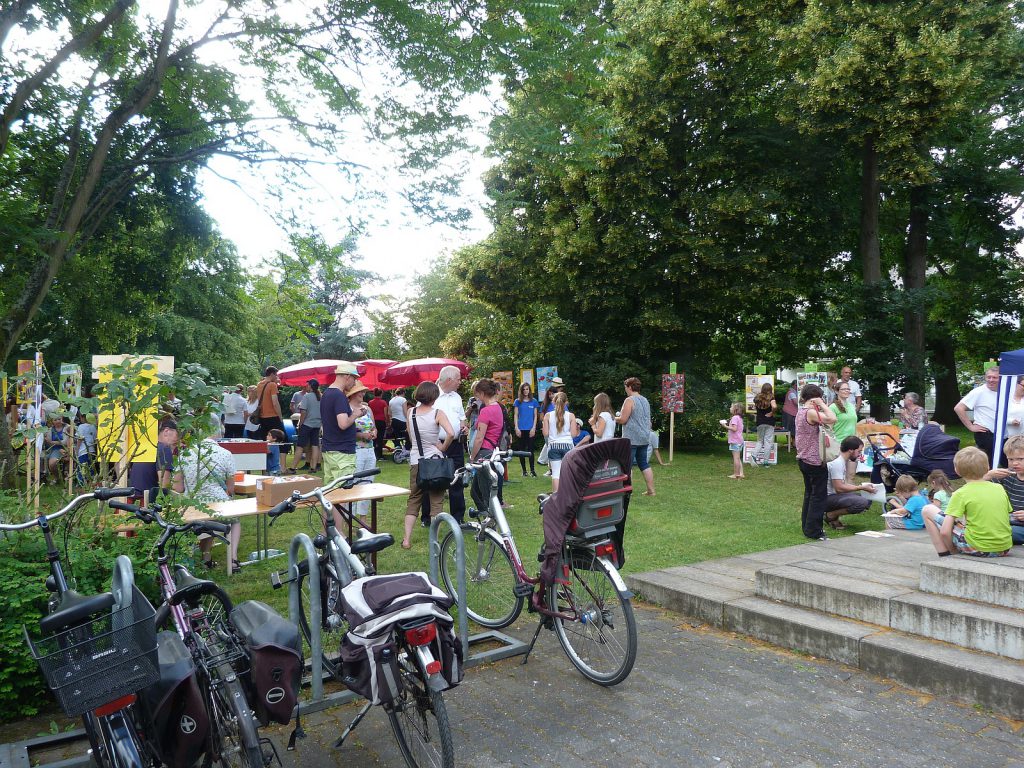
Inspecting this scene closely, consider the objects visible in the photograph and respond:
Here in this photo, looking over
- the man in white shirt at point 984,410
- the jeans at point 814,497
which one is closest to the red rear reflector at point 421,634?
the jeans at point 814,497

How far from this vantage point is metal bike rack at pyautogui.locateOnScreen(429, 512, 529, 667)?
455 cm

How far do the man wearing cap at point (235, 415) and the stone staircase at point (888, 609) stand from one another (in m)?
11.3

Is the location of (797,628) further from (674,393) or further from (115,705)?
(674,393)

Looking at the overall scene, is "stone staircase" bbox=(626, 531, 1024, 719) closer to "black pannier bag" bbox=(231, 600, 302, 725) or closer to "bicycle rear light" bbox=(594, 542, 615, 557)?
"bicycle rear light" bbox=(594, 542, 615, 557)

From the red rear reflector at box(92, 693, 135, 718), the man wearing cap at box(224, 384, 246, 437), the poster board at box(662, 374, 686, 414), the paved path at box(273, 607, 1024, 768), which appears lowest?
the paved path at box(273, 607, 1024, 768)

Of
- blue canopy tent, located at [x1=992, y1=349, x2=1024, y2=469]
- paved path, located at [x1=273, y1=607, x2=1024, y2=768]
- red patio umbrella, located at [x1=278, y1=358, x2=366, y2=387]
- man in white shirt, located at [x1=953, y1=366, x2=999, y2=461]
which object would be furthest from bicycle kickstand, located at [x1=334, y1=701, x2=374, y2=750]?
red patio umbrella, located at [x1=278, y1=358, x2=366, y2=387]

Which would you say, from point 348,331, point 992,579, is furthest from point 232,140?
point 348,331

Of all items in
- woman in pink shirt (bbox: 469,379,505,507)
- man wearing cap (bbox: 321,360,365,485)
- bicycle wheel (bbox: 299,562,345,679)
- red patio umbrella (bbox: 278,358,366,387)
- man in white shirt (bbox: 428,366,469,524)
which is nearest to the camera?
bicycle wheel (bbox: 299,562,345,679)

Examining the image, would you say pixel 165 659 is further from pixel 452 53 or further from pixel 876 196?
pixel 876 196

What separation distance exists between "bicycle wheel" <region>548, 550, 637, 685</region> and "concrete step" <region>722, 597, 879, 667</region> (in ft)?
4.40

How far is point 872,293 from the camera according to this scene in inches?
731

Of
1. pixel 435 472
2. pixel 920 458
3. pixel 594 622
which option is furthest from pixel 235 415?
pixel 594 622

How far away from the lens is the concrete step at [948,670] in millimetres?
3927

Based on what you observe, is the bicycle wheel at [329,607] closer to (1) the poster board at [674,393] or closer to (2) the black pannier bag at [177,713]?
(2) the black pannier bag at [177,713]
